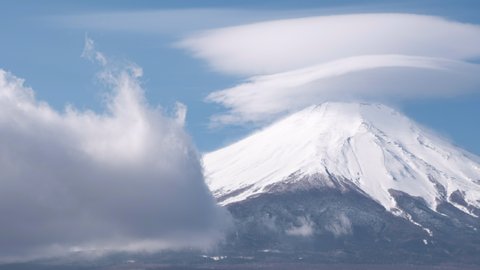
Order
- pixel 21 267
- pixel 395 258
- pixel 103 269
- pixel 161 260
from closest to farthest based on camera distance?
pixel 21 267 < pixel 103 269 < pixel 161 260 < pixel 395 258

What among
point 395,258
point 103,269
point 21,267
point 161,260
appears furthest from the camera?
point 395,258

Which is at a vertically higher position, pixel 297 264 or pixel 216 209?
pixel 216 209

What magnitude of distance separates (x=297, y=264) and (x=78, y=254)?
113 ft

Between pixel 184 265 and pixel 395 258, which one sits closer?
pixel 184 265

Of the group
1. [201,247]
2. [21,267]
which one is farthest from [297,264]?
[21,267]

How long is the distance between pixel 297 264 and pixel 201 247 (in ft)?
59.1

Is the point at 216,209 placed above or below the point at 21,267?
above

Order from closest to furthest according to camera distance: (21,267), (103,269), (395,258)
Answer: (21,267) < (103,269) < (395,258)

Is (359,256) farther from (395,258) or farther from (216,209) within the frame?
(216,209)

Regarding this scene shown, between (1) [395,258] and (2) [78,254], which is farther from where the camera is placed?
(1) [395,258]

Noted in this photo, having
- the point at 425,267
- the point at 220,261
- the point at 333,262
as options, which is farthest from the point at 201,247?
the point at 425,267

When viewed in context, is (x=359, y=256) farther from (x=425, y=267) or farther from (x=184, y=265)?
(x=184, y=265)

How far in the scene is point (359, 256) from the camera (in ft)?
648

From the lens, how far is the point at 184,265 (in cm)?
17850
